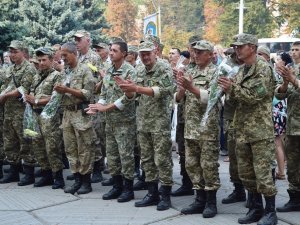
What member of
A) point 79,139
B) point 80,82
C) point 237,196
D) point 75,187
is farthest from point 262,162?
point 75,187

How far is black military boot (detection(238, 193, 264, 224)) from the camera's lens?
198 inches

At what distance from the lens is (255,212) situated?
506 cm

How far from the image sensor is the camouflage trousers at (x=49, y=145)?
6.61m

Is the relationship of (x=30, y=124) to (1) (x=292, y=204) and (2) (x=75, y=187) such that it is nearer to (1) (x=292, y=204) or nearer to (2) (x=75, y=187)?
(2) (x=75, y=187)

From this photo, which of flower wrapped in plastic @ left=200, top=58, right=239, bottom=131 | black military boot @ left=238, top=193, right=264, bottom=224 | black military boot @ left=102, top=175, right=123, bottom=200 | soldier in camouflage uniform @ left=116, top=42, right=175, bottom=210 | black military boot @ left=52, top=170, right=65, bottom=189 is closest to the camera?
flower wrapped in plastic @ left=200, top=58, right=239, bottom=131

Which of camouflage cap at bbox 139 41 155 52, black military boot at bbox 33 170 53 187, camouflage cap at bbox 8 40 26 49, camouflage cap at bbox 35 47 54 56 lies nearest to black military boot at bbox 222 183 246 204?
camouflage cap at bbox 139 41 155 52

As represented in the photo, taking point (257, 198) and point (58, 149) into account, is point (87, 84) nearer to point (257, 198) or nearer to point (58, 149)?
point (58, 149)

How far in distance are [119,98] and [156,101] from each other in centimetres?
59

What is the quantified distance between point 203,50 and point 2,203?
130 inches

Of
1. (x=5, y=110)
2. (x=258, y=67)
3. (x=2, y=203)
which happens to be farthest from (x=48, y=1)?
(x=258, y=67)

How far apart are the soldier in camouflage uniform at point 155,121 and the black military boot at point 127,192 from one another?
29 cm

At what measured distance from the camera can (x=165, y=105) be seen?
5.64 meters

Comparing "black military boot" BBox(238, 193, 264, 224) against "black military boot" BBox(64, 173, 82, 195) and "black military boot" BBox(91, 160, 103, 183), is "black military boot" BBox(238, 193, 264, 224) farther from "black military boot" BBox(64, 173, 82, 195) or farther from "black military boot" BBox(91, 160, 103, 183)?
"black military boot" BBox(91, 160, 103, 183)

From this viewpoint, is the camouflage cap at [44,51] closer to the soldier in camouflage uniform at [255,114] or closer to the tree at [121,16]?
the soldier in camouflage uniform at [255,114]
